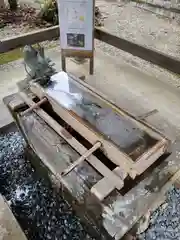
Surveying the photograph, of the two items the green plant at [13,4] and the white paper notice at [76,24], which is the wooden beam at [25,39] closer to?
the white paper notice at [76,24]

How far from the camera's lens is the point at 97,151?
1.57m

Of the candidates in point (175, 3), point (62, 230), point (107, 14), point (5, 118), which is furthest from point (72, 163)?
point (175, 3)

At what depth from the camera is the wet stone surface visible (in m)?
1.73

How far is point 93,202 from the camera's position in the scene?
1.35 meters

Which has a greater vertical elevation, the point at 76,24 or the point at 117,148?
the point at 76,24

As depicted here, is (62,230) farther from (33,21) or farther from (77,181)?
(33,21)

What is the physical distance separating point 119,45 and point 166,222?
1.93m

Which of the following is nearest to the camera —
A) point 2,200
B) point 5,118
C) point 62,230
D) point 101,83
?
point 2,200

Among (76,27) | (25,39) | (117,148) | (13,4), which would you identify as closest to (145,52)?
(76,27)

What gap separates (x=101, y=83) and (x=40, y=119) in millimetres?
1433

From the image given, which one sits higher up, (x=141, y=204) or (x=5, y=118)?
(x=141, y=204)

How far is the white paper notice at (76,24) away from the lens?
261 cm

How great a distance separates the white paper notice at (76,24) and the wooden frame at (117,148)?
4.11 ft

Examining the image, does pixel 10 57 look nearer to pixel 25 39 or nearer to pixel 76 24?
pixel 25 39
